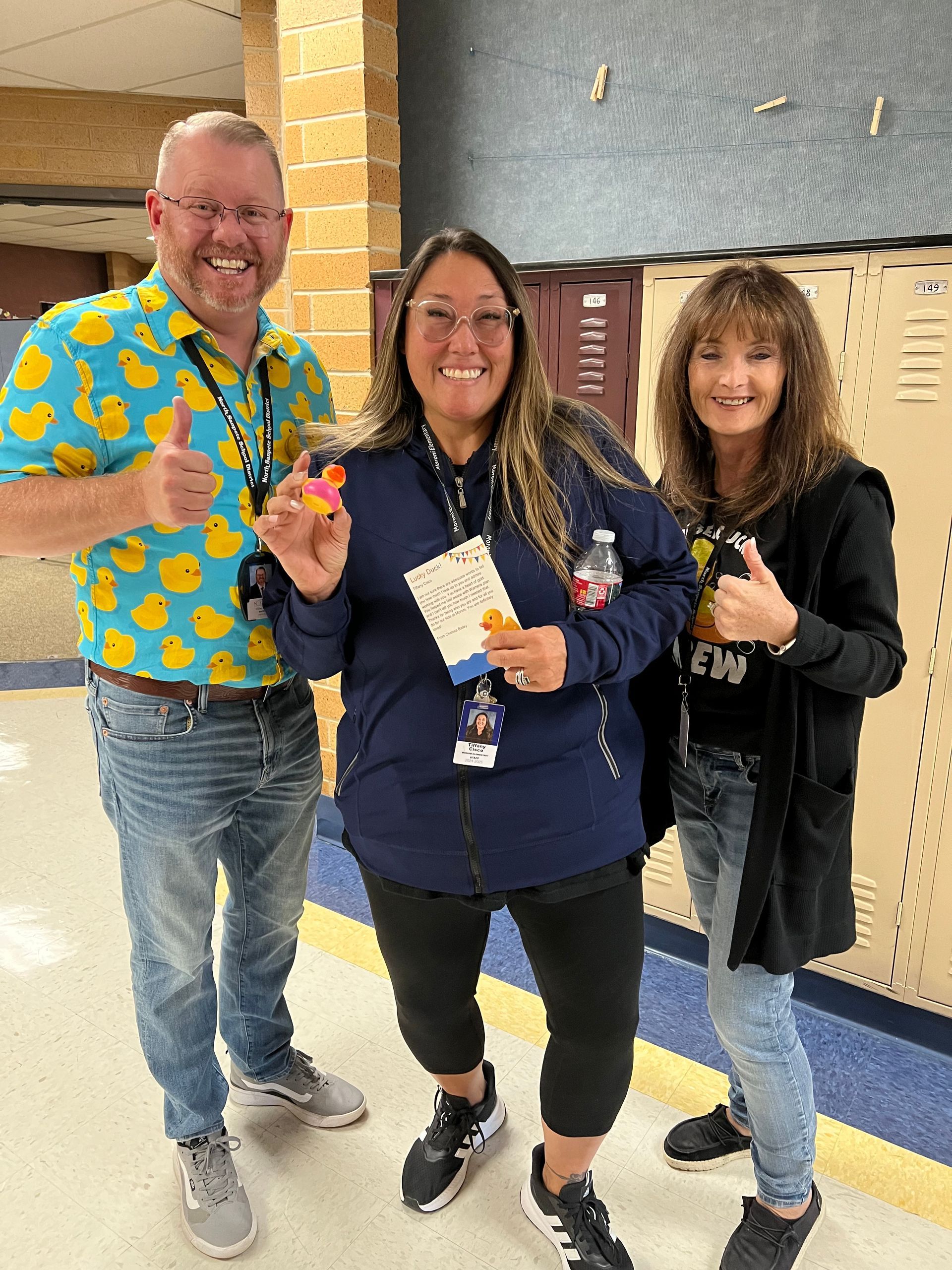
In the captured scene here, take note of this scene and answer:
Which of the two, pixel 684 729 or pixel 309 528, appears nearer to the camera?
pixel 309 528

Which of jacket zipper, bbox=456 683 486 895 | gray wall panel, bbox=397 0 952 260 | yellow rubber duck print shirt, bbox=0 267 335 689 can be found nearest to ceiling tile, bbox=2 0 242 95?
gray wall panel, bbox=397 0 952 260

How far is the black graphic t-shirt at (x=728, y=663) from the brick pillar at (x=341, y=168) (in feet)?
5.21

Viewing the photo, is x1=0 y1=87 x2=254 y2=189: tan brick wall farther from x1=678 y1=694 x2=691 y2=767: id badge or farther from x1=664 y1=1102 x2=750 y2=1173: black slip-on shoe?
x1=664 y1=1102 x2=750 y2=1173: black slip-on shoe

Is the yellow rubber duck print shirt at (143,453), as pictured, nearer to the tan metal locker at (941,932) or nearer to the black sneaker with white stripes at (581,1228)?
the black sneaker with white stripes at (581,1228)

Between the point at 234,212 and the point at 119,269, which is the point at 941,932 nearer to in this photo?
the point at 234,212

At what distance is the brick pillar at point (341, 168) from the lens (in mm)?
2822

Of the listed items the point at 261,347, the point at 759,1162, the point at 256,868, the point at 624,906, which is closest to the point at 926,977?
the point at 759,1162

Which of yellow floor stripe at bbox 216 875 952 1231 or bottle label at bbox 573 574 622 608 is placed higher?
bottle label at bbox 573 574 622 608

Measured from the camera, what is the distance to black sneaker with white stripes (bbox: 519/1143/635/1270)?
1583mm

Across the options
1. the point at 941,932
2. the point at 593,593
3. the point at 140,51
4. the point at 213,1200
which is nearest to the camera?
the point at 593,593

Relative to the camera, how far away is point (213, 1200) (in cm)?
171

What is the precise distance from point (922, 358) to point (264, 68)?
3013 mm

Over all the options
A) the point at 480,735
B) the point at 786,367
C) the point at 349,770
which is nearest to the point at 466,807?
the point at 480,735

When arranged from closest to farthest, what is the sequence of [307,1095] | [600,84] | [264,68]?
1. [307,1095]
2. [600,84]
3. [264,68]
